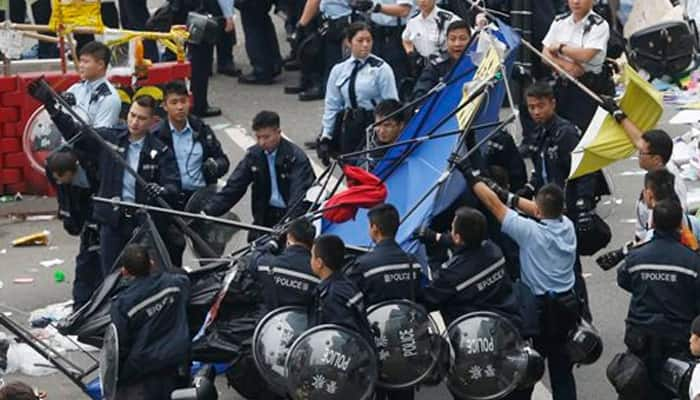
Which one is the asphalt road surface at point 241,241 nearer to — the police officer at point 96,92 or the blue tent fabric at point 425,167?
the blue tent fabric at point 425,167

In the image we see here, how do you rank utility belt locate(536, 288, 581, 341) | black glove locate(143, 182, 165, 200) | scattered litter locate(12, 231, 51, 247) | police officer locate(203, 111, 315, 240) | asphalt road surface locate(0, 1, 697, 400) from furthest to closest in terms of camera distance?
scattered litter locate(12, 231, 51, 247), police officer locate(203, 111, 315, 240), black glove locate(143, 182, 165, 200), asphalt road surface locate(0, 1, 697, 400), utility belt locate(536, 288, 581, 341)

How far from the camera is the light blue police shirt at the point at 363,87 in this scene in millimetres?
15758

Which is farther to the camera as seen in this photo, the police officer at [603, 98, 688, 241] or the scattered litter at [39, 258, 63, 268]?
the scattered litter at [39, 258, 63, 268]

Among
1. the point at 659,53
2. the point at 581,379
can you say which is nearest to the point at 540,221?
the point at 581,379

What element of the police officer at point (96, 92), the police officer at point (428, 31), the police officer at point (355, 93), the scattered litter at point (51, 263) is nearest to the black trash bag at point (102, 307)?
the police officer at point (96, 92)

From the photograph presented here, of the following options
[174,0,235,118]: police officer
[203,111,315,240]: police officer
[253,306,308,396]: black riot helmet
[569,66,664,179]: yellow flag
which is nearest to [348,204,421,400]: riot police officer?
[253,306,308,396]: black riot helmet

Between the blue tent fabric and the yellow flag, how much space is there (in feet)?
2.46

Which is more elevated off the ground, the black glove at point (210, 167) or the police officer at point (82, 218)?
the black glove at point (210, 167)

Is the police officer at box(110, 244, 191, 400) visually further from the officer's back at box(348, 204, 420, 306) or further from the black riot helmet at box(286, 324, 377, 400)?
the officer's back at box(348, 204, 420, 306)

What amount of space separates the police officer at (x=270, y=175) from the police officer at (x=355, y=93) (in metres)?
2.21

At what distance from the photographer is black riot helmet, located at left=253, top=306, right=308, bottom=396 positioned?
10930mm

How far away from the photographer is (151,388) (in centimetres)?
1123

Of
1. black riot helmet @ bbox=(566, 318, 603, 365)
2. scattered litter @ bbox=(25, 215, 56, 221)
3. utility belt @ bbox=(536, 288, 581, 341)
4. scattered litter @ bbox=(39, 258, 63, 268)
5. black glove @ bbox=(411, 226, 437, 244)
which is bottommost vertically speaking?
scattered litter @ bbox=(25, 215, 56, 221)

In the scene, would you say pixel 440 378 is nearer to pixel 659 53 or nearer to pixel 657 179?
pixel 657 179
